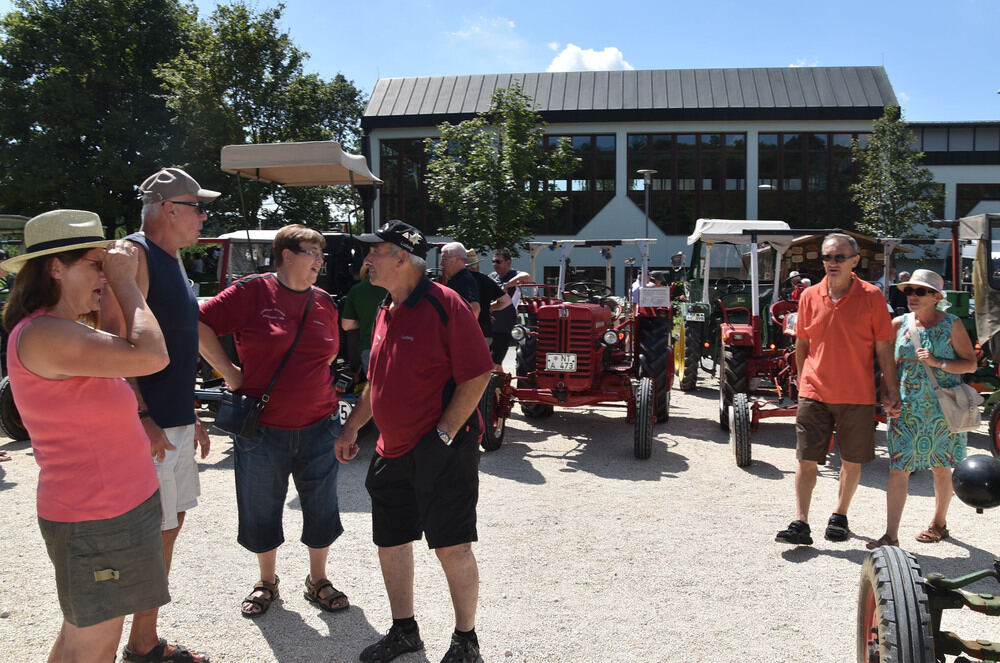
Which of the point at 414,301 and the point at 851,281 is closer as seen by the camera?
the point at 414,301

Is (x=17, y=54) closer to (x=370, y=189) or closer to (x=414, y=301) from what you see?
(x=370, y=189)

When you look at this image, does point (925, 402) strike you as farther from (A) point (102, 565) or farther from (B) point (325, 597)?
(A) point (102, 565)

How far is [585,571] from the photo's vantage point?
4023mm

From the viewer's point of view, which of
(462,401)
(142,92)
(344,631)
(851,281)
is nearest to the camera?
(462,401)

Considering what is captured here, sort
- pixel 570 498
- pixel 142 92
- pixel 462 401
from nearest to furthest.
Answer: pixel 462 401, pixel 570 498, pixel 142 92

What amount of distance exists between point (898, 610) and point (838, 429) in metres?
2.29

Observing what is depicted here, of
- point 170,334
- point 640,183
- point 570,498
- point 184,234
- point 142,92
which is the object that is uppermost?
point 142,92

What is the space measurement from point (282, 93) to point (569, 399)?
533 inches

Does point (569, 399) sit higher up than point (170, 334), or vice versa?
point (170, 334)

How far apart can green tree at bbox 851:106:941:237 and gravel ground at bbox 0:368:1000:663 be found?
18.5m

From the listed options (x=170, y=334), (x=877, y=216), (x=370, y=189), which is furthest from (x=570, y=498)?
(x=877, y=216)

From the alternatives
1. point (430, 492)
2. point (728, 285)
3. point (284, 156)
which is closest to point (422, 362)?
point (430, 492)

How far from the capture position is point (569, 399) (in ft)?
23.5

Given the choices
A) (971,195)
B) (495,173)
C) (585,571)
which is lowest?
(585,571)
